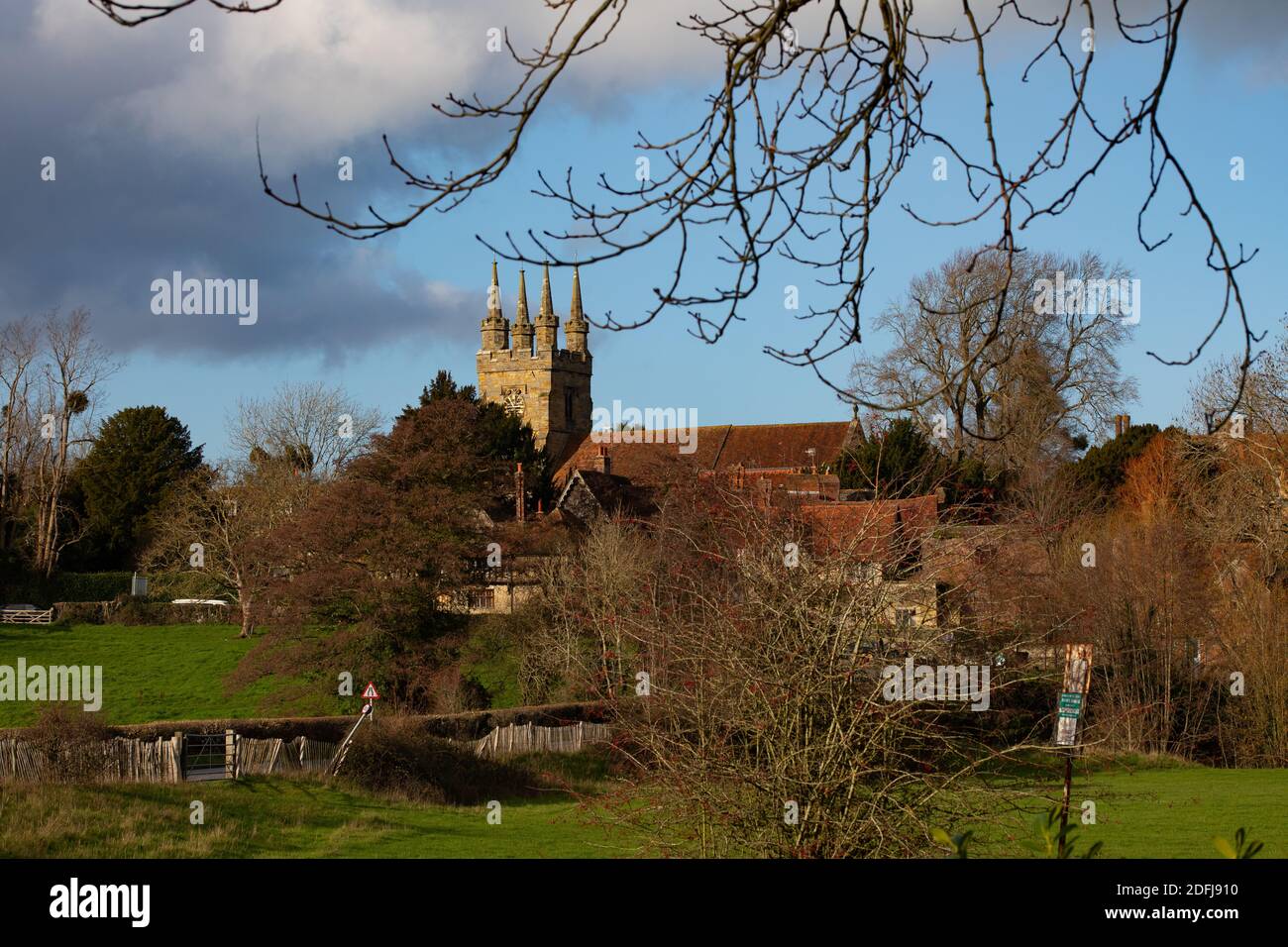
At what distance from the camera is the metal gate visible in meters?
25.6

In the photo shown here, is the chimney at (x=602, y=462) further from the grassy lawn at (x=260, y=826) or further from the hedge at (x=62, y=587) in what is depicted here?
the grassy lawn at (x=260, y=826)

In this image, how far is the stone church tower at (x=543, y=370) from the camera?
112 meters

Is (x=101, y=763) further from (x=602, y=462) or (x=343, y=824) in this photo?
(x=602, y=462)

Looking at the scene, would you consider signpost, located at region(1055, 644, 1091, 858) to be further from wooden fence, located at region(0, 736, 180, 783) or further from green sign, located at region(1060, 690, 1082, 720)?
wooden fence, located at region(0, 736, 180, 783)

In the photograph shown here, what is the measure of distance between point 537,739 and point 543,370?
81.9m

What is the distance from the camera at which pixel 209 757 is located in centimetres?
2747

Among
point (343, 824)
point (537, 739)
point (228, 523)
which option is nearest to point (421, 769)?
point (537, 739)

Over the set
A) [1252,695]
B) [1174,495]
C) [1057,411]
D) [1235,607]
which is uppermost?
[1057,411]

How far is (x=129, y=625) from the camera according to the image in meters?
57.8

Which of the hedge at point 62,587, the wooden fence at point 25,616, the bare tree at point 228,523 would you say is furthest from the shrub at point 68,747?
the hedge at point 62,587

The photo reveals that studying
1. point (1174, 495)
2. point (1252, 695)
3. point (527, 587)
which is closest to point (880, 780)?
point (1252, 695)

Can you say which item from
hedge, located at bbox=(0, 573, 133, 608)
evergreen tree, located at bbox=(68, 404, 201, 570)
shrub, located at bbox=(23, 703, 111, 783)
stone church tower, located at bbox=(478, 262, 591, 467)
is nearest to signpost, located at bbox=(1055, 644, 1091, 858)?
shrub, located at bbox=(23, 703, 111, 783)
